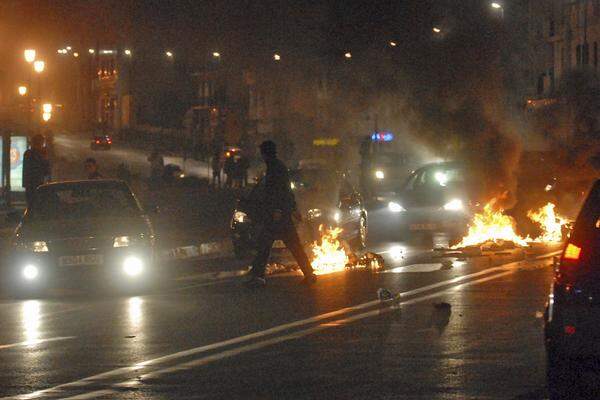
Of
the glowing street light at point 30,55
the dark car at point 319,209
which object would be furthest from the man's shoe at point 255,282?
the glowing street light at point 30,55

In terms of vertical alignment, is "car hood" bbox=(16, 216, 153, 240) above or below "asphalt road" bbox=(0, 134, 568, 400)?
above

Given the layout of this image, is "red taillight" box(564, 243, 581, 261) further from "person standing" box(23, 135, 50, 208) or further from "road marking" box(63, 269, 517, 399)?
"person standing" box(23, 135, 50, 208)

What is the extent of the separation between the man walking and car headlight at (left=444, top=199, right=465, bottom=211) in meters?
12.2

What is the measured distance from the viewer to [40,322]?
1269cm

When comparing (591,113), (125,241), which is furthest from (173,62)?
(125,241)

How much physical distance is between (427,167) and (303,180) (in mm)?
6144

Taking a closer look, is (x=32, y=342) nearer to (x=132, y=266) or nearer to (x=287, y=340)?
(x=287, y=340)

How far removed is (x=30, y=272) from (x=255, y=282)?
8.71ft

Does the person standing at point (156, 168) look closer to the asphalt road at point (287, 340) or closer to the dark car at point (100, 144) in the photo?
the asphalt road at point (287, 340)

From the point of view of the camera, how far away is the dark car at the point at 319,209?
68.4ft

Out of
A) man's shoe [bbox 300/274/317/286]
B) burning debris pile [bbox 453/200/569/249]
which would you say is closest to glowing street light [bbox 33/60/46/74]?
burning debris pile [bbox 453/200/569/249]

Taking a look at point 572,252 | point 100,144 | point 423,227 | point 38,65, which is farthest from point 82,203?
point 100,144

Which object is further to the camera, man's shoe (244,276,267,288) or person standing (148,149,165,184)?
person standing (148,149,165,184)

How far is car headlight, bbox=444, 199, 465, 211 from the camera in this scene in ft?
90.6
